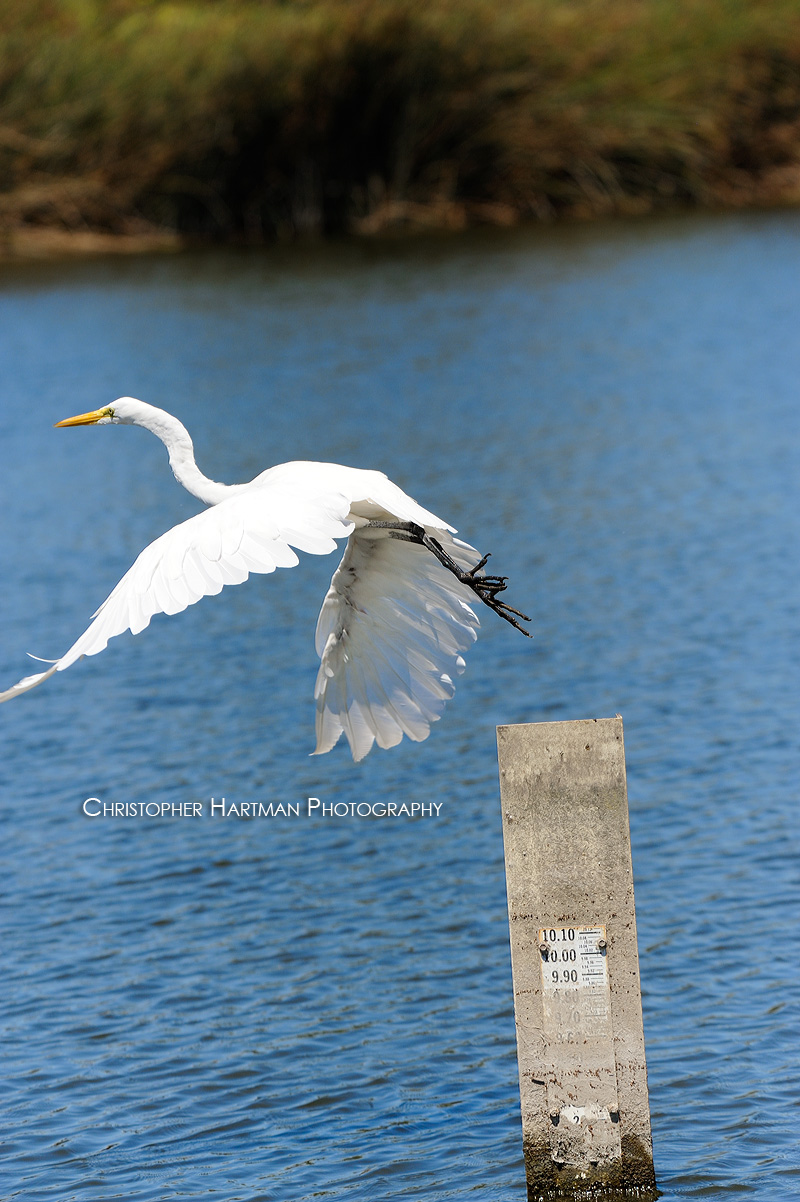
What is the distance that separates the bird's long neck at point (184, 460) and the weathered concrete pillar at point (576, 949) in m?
2.22

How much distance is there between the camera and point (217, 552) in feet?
17.1

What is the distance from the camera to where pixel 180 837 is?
28.4 feet

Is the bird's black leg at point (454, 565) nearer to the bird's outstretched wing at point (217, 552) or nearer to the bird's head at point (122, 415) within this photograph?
the bird's outstretched wing at point (217, 552)

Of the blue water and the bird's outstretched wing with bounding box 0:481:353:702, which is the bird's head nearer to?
the bird's outstretched wing with bounding box 0:481:353:702

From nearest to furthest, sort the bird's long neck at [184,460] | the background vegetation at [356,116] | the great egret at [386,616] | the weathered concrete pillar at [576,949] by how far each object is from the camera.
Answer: the weathered concrete pillar at [576,949], the great egret at [386,616], the bird's long neck at [184,460], the background vegetation at [356,116]

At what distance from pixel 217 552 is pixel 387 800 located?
12.5 ft

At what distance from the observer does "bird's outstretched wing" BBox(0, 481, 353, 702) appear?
5.04 meters

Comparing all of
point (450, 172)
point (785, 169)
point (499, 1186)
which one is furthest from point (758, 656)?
point (785, 169)

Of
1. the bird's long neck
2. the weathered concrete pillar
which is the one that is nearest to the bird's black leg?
the bird's long neck

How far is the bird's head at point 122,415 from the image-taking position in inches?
278

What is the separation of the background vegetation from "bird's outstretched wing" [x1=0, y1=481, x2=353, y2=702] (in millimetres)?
28486

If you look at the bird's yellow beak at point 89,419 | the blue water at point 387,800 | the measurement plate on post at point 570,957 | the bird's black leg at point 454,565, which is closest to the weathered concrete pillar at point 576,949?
the measurement plate on post at point 570,957

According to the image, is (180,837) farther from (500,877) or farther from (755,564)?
(755,564)

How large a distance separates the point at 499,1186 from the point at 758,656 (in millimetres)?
5669
